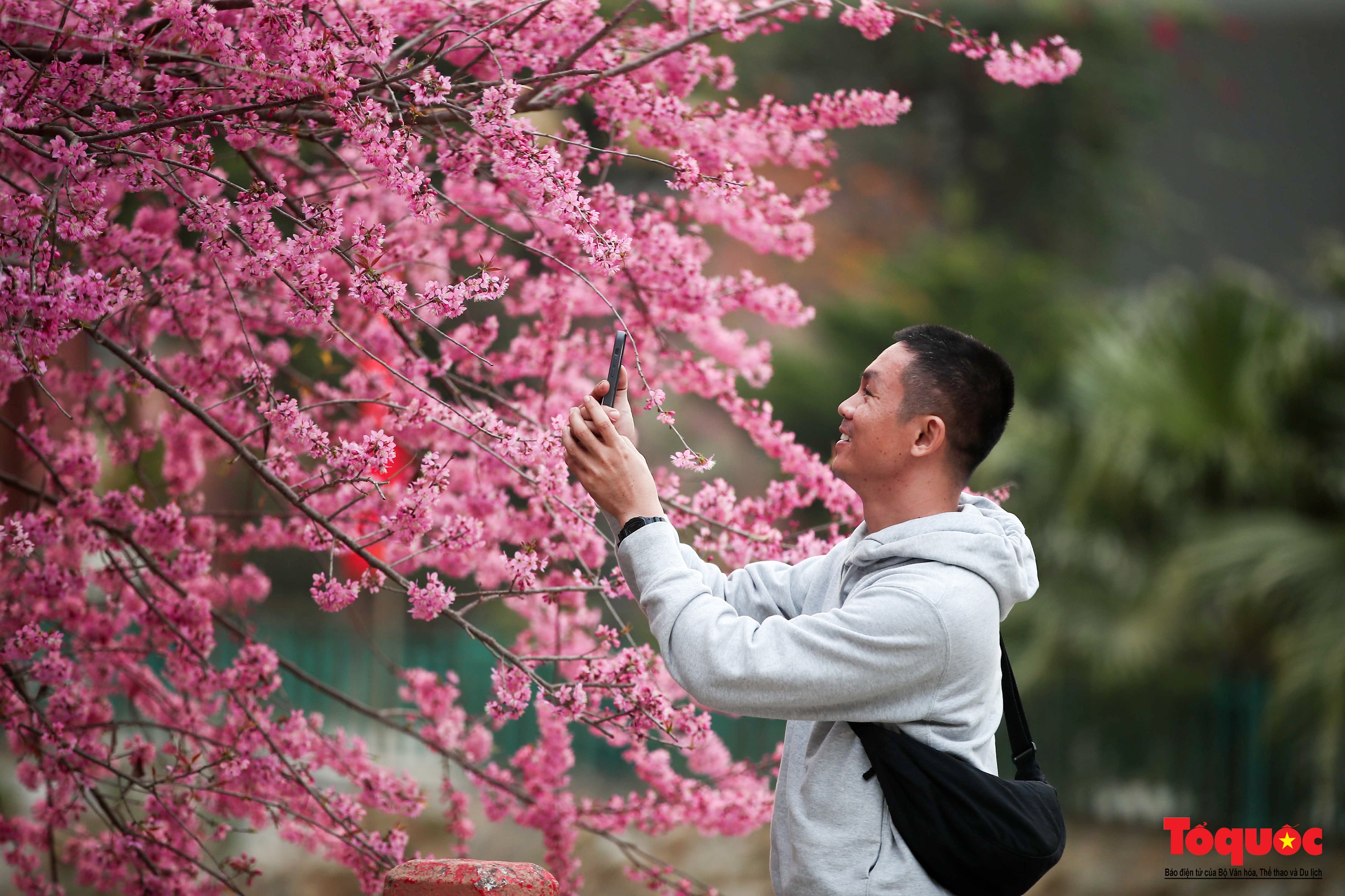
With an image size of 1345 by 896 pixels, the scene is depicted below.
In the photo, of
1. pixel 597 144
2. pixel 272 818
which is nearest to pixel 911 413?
pixel 272 818

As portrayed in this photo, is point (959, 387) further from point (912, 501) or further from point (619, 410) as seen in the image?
point (619, 410)

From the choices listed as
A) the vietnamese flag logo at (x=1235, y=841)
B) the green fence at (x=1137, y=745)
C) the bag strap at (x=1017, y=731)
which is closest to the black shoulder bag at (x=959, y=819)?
the bag strap at (x=1017, y=731)

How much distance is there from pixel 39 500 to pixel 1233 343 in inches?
244

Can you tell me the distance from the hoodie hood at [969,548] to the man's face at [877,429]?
10 centimetres

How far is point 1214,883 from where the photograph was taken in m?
6.29

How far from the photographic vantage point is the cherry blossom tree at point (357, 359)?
6.93 ft

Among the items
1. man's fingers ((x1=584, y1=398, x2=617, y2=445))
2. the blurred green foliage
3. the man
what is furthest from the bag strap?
the blurred green foliage

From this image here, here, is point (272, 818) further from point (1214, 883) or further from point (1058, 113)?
point (1058, 113)

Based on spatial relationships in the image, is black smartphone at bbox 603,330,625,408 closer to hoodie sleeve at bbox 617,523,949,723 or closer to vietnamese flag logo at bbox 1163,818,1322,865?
hoodie sleeve at bbox 617,523,949,723

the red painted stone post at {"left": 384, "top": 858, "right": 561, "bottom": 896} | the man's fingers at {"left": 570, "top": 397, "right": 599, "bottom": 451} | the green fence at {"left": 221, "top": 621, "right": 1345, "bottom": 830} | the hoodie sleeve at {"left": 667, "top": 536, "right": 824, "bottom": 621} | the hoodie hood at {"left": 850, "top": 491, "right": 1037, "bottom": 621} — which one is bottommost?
the red painted stone post at {"left": 384, "top": 858, "right": 561, "bottom": 896}

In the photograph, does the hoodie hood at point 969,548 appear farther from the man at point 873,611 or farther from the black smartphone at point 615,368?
the black smartphone at point 615,368

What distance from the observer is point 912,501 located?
1898 millimetres

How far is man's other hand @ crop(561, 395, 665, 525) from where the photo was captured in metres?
1.82

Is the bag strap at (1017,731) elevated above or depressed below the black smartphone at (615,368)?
below
